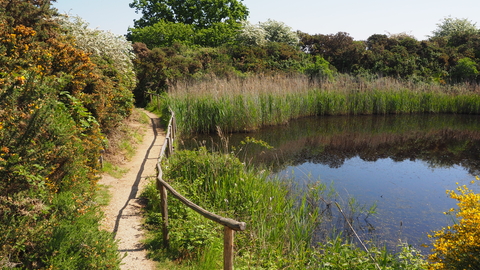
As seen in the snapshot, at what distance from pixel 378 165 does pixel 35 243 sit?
10.1 m

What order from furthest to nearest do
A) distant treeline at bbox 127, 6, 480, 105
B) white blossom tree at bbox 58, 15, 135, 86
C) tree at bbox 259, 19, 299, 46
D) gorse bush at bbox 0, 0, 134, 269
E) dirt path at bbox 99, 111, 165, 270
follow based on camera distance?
tree at bbox 259, 19, 299, 46 < distant treeline at bbox 127, 6, 480, 105 < white blossom tree at bbox 58, 15, 135, 86 < dirt path at bbox 99, 111, 165, 270 < gorse bush at bbox 0, 0, 134, 269

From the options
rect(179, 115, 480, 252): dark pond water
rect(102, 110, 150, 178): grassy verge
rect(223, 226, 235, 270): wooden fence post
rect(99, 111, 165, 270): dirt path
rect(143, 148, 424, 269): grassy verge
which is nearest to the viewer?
rect(223, 226, 235, 270): wooden fence post

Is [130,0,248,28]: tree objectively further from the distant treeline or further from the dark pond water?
the dark pond water

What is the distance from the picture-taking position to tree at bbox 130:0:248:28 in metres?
38.9

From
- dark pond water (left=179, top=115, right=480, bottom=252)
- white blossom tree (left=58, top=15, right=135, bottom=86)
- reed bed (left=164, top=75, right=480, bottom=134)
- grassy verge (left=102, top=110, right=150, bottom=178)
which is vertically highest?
white blossom tree (left=58, top=15, right=135, bottom=86)

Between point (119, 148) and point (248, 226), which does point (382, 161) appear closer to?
point (248, 226)

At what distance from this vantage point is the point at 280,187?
7.80 m

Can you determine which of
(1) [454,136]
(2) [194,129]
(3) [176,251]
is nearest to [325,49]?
(1) [454,136]

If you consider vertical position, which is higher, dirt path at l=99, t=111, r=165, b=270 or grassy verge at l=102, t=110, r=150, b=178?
grassy verge at l=102, t=110, r=150, b=178

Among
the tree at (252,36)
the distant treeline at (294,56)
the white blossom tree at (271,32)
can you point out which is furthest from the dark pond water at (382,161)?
the white blossom tree at (271,32)

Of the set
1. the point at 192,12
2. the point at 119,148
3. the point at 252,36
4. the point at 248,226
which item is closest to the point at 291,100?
the point at 119,148

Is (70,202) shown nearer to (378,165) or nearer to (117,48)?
(378,165)

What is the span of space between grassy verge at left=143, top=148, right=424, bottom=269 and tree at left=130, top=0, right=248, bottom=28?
110 feet

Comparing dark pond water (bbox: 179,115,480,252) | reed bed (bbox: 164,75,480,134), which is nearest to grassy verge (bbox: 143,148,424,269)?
dark pond water (bbox: 179,115,480,252)
